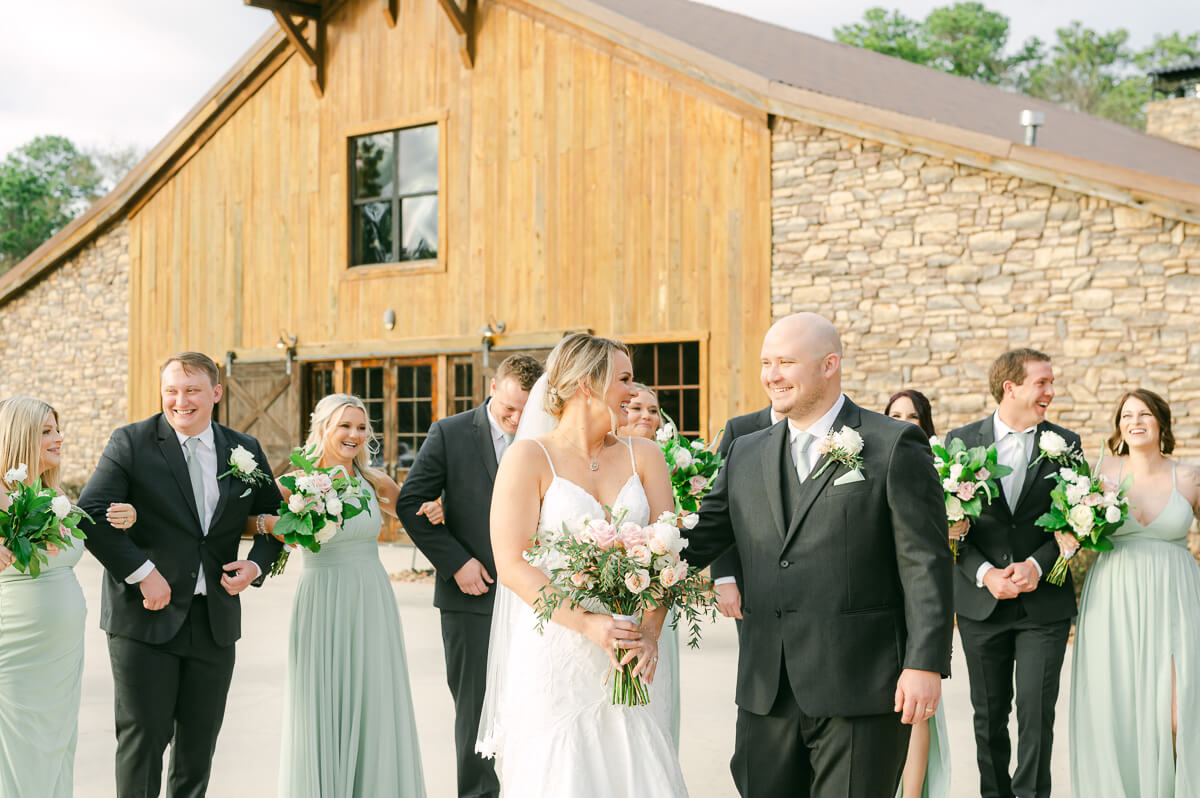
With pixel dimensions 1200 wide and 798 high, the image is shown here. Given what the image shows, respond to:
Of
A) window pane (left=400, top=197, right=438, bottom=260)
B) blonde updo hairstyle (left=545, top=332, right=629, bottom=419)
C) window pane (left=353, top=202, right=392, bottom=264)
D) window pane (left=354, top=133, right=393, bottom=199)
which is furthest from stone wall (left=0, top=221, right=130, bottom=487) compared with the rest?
blonde updo hairstyle (left=545, top=332, right=629, bottom=419)

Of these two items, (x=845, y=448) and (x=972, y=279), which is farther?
(x=972, y=279)

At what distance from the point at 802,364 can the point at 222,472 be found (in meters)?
2.66

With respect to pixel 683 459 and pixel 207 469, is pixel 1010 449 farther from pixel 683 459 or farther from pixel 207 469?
pixel 207 469

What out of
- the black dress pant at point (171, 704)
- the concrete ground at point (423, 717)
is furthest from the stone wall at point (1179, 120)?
the black dress pant at point (171, 704)

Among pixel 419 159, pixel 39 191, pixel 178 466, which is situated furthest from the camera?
pixel 39 191

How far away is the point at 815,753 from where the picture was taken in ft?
11.7

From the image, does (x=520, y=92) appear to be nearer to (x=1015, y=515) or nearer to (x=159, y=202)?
(x=159, y=202)

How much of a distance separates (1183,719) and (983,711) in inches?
34.2

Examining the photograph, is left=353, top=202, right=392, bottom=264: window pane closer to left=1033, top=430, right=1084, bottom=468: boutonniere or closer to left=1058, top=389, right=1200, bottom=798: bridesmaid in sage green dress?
left=1033, top=430, right=1084, bottom=468: boutonniere

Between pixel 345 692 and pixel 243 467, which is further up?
pixel 243 467

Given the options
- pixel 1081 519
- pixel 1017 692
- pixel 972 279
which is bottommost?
pixel 1017 692

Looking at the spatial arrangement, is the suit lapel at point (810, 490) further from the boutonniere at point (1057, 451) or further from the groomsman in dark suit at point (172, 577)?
the groomsman in dark suit at point (172, 577)

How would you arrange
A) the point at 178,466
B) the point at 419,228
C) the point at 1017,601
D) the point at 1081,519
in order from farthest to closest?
the point at 419,228 → the point at 1017,601 → the point at 1081,519 → the point at 178,466

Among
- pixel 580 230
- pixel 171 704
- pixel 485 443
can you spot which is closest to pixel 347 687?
pixel 171 704
